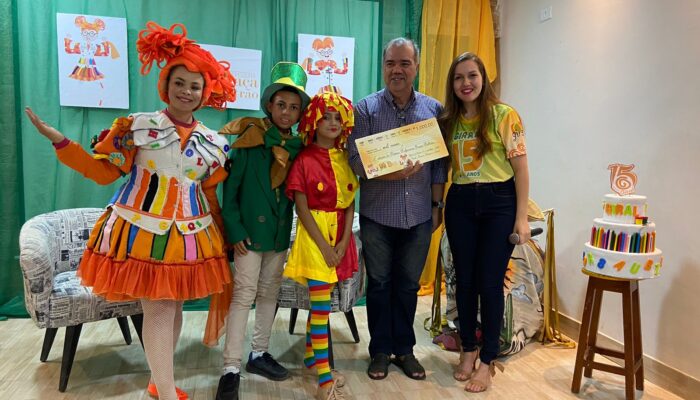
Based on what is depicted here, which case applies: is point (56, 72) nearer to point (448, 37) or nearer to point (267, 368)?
point (267, 368)

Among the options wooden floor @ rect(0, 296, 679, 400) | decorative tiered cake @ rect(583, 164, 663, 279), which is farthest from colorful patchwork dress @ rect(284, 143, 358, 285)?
decorative tiered cake @ rect(583, 164, 663, 279)

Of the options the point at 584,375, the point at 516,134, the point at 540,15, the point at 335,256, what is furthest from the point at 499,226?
the point at 540,15

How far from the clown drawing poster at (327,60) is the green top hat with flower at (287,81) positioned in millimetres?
1106

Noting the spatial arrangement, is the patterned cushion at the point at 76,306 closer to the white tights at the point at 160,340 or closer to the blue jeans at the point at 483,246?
the white tights at the point at 160,340

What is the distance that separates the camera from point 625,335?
6.50 ft

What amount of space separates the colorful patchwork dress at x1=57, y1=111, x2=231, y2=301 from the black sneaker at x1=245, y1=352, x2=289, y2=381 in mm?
619

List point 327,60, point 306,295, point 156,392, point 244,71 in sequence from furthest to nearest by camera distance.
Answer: point 327,60
point 244,71
point 306,295
point 156,392

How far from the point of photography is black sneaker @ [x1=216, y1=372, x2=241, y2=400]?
6.12ft

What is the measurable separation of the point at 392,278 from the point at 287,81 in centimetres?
100

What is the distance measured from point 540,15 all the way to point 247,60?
6.05 ft

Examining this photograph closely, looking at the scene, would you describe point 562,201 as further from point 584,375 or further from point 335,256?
point 335,256

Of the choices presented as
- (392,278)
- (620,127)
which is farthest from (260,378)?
(620,127)

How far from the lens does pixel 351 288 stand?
7.51 feet

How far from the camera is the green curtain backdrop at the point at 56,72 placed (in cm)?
263
